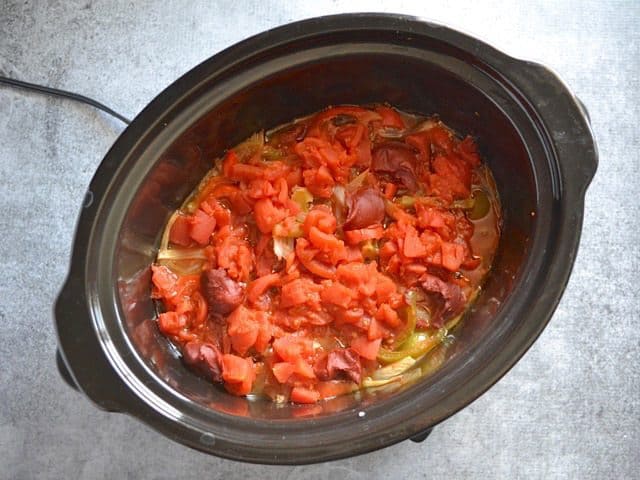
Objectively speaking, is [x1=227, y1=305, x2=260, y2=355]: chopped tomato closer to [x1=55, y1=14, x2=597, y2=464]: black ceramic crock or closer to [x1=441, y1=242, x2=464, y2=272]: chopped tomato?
[x1=55, y1=14, x2=597, y2=464]: black ceramic crock

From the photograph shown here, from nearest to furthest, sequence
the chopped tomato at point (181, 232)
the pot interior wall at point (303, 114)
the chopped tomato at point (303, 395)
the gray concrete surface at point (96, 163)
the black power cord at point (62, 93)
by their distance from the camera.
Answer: the pot interior wall at point (303, 114) → the chopped tomato at point (303, 395) → the chopped tomato at point (181, 232) → the gray concrete surface at point (96, 163) → the black power cord at point (62, 93)

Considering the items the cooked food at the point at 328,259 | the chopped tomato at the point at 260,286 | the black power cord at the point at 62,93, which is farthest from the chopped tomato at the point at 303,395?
the black power cord at the point at 62,93

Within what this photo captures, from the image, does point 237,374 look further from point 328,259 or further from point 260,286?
point 328,259

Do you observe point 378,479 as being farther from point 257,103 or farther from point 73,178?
point 73,178

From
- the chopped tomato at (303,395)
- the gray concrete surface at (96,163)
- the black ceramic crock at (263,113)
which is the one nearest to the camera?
the black ceramic crock at (263,113)

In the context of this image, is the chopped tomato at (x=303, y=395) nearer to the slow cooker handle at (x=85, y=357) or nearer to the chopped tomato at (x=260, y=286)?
the chopped tomato at (x=260, y=286)

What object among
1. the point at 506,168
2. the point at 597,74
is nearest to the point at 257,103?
the point at 506,168

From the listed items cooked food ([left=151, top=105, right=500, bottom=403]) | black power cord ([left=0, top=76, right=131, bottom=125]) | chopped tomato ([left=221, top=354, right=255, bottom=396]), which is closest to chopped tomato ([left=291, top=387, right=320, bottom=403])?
cooked food ([left=151, top=105, right=500, bottom=403])
